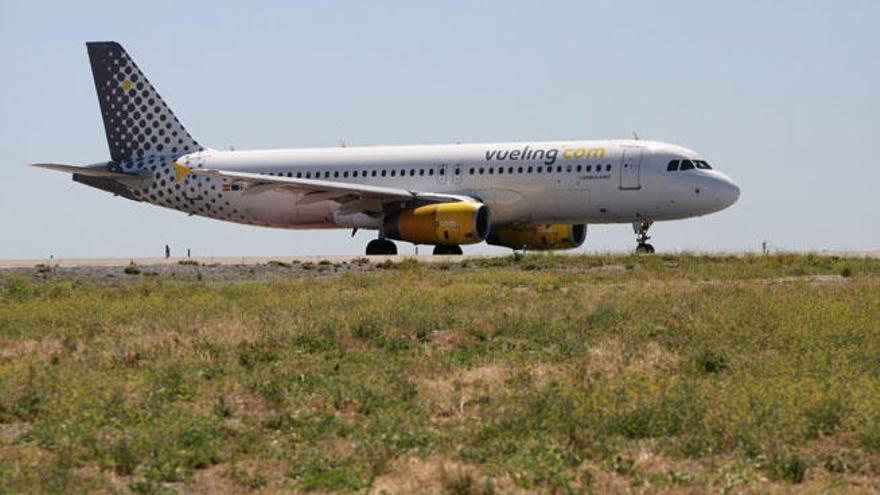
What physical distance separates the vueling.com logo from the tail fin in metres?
11.7

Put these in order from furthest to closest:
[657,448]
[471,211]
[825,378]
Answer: [471,211]
[825,378]
[657,448]

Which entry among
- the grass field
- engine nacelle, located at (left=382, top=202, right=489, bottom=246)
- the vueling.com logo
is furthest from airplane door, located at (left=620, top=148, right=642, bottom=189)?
the grass field

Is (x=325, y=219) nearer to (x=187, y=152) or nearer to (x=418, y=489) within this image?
(x=187, y=152)

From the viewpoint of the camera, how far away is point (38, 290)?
27.1 m

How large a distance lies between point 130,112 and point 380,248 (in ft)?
37.2

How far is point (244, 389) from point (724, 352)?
5.20 m

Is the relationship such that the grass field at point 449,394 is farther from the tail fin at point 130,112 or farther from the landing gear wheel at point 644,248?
the tail fin at point 130,112

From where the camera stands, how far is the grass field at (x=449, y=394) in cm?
1052

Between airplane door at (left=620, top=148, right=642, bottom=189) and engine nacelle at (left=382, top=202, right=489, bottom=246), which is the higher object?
airplane door at (left=620, top=148, right=642, bottom=189)

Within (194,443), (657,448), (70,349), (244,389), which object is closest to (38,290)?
(70,349)

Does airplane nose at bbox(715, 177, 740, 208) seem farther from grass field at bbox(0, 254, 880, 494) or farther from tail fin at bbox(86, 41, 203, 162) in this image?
tail fin at bbox(86, 41, 203, 162)

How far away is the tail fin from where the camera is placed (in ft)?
157

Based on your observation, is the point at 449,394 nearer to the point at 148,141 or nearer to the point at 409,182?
the point at 409,182

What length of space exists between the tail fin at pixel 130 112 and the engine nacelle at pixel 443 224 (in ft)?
34.0
